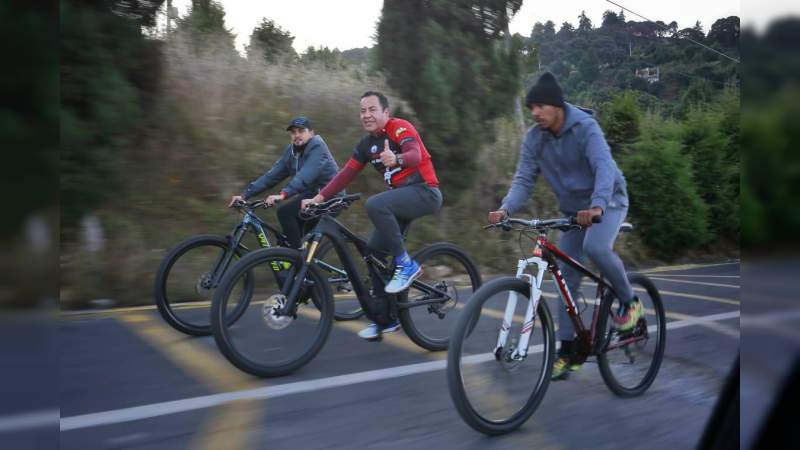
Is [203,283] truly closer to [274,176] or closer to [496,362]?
[274,176]

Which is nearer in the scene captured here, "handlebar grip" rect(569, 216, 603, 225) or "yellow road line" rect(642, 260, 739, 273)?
"handlebar grip" rect(569, 216, 603, 225)

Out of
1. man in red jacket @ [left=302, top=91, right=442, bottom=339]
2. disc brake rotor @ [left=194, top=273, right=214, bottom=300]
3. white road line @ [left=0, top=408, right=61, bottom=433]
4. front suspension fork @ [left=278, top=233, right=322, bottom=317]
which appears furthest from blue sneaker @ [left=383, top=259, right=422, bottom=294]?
white road line @ [left=0, top=408, right=61, bottom=433]

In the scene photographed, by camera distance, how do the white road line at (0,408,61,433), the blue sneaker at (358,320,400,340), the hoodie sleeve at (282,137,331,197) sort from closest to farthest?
the white road line at (0,408,61,433), the blue sneaker at (358,320,400,340), the hoodie sleeve at (282,137,331,197)

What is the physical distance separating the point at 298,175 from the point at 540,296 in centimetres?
270

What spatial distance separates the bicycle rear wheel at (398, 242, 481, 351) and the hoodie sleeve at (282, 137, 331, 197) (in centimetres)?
116

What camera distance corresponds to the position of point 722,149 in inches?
482

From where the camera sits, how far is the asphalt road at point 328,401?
3590mm

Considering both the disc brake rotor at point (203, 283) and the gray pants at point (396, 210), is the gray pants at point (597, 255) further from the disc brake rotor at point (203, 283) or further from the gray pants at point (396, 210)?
the disc brake rotor at point (203, 283)

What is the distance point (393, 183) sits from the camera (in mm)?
5230

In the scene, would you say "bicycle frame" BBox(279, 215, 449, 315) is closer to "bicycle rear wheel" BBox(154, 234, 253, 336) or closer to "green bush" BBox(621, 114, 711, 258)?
"bicycle rear wheel" BBox(154, 234, 253, 336)

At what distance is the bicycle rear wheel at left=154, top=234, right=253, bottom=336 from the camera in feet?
17.4

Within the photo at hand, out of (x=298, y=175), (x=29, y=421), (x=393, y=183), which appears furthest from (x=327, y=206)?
(x=29, y=421)

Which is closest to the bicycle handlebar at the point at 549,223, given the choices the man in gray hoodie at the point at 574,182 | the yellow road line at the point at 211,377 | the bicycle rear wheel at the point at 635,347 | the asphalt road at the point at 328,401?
the man in gray hoodie at the point at 574,182

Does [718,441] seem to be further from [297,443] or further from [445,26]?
[445,26]
